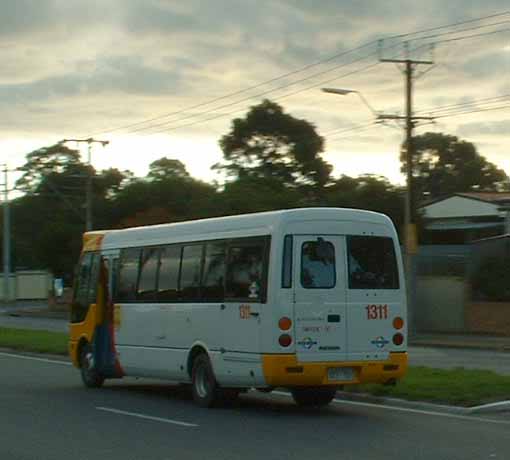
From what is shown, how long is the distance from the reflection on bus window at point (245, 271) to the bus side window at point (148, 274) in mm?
2464

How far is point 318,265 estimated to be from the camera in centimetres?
1471

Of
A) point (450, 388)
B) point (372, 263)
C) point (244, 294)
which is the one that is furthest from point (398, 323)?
point (244, 294)

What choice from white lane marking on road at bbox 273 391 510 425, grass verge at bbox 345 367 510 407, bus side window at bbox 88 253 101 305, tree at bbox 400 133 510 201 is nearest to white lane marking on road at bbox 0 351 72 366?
bus side window at bbox 88 253 101 305

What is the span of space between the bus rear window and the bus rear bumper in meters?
0.99

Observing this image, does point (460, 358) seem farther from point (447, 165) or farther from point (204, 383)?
point (447, 165)

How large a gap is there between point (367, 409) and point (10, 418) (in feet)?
15.5

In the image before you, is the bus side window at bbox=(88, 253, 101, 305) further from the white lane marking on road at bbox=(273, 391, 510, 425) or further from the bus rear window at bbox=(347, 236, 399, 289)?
the bus rear window at bbox=(347, 236, 399, 289)

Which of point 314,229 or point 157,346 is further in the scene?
point 157,346

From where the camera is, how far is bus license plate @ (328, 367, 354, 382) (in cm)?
1454

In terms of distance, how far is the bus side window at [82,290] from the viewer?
20.0 meters

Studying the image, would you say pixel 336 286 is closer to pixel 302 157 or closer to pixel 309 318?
pixel 309 318

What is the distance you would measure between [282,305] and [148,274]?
4135mm

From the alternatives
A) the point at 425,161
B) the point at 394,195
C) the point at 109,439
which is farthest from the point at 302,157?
the point at 109,439

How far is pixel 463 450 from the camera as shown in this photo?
11.2m
